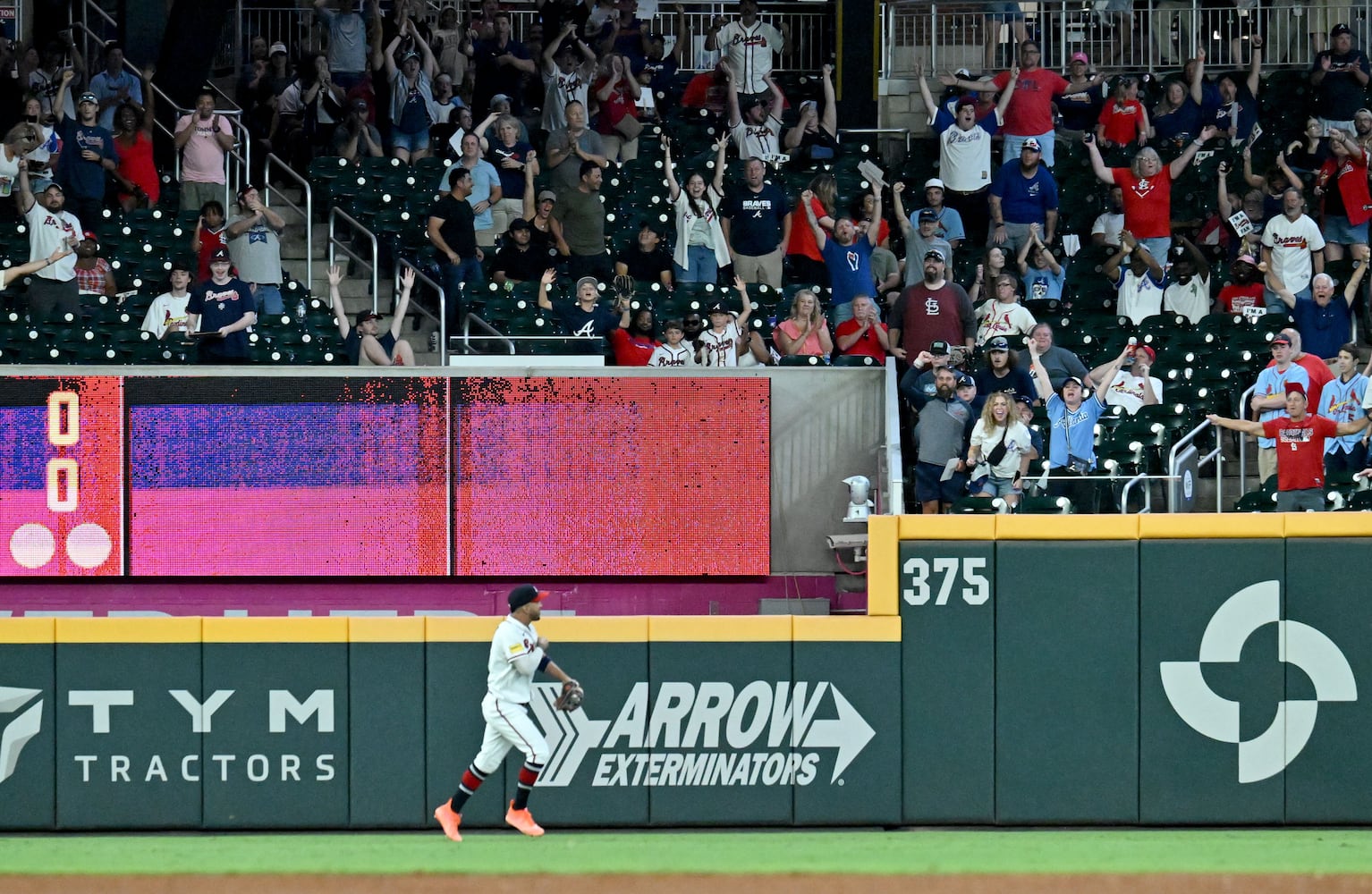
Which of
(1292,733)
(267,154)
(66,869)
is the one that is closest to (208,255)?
(267,154)

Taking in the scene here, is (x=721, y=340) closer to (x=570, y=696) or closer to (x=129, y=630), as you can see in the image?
(x=570, y=696)

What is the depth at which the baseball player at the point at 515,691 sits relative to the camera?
476 inches

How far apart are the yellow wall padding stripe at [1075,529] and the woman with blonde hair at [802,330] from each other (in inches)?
130

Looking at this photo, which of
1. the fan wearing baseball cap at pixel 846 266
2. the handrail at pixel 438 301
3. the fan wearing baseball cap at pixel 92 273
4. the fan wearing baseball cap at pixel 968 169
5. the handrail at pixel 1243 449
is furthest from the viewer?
the fan wearing baseball cap at pixel 968 169

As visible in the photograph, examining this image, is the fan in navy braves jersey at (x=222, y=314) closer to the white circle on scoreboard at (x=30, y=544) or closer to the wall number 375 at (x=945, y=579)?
the white circle on scoreboard at (x=30, y=544)

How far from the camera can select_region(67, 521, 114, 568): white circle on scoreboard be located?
13.5 m

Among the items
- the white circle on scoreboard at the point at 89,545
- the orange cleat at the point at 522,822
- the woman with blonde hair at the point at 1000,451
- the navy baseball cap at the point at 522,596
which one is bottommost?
the orange cleat at the point at 522,822

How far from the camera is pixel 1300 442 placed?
13859 millimetres

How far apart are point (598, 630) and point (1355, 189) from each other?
30.2 ft

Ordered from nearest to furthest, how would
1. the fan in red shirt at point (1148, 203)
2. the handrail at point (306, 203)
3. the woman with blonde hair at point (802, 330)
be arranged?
the woman with blonde hair at point (802, 330), the handrail at point (306, 203), the fan in red shirt at point (1148, 203)

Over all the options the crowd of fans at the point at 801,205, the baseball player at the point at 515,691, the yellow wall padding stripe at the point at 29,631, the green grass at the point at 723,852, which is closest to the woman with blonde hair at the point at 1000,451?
the crowd of fans at the point at 801,205

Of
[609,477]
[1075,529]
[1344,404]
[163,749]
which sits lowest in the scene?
[163,749]

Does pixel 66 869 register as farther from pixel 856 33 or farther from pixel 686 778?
pixel 856 33

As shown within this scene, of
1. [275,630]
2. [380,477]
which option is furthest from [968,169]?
[275,630]
